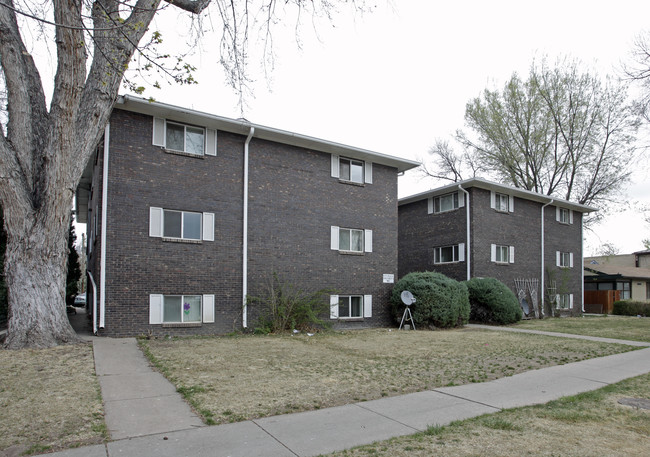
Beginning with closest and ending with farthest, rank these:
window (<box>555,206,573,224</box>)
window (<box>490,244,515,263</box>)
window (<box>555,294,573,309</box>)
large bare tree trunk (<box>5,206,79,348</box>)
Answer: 1. large bare tree trunk (<box>5,206,79,348</box>)
2. window (<box>490,244,515,263</box>)
3. window (<box>555,294,573,309</box>)
4. window (<box>555,206,573,224</box>)

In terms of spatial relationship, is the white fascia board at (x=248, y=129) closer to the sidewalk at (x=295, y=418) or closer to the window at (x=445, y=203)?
the window at (x=445, y=203)

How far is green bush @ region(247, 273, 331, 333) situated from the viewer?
46.8ft

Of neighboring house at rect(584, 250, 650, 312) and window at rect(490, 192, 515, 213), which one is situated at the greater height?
window at rect(490, 192, 515, 213)

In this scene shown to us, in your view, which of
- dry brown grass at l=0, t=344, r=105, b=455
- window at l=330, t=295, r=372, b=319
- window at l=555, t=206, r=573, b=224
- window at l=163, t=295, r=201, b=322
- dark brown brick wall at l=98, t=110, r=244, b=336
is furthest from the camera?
window at l=555, t=206, r=573, b=224

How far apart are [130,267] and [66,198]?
114 inches

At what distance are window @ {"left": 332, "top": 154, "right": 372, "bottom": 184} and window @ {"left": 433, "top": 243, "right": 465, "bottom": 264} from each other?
6.55 meters

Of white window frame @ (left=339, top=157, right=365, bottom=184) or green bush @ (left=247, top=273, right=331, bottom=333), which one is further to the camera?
white window frame @ (left=339, top=157, right=365, bottom=184)

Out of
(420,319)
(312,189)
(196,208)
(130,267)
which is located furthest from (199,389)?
(420,319)

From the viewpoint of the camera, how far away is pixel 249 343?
1170 cm

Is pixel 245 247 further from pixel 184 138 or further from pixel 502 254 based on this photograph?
pixel 502 254

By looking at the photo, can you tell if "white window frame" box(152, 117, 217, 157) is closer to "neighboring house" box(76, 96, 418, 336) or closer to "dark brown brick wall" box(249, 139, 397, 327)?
"neighboring house" box(76, 96, 418, 336)

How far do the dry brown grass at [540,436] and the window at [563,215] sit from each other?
851 inches

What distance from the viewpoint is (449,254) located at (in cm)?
2222

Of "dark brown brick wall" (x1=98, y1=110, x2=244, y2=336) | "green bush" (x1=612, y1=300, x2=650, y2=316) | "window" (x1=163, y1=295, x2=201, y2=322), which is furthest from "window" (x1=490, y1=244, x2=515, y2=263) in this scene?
"window" (x1=163, y1=295, x2=201, y2=322)
